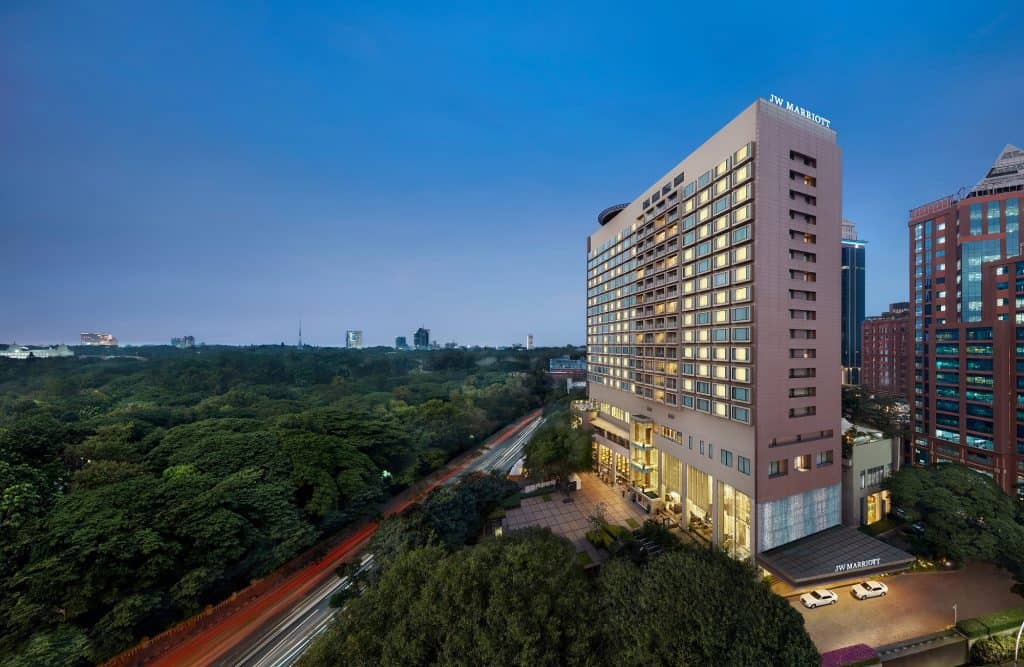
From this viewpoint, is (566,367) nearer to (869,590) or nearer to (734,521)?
(734,521)

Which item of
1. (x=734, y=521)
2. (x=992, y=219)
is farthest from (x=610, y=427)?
(x=992, y=219)

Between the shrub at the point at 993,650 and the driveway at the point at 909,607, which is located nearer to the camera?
the shrub at the point at 993,650

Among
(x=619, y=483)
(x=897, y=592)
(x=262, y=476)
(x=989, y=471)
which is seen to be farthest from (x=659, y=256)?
(x=989, y=471)

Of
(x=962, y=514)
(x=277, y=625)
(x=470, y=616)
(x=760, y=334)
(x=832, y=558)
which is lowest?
(x=277, y=625)

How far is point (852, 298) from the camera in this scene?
132 metres

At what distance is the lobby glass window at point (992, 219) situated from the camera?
61.3 metres

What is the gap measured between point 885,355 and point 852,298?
5103 cm

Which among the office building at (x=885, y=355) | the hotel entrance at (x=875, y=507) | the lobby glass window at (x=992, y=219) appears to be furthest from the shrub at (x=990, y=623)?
the office building at (x=885, y=355)

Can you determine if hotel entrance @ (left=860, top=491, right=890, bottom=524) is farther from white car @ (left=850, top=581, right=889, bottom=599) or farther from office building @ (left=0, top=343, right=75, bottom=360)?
office building @ (left=0, top=343, right=75, bottom=360)

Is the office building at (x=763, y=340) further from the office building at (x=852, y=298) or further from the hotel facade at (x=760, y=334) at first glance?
the office building at (x=852, y=298)

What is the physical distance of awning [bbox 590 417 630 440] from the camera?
2057 inches

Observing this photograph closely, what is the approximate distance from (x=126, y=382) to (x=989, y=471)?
15709cm

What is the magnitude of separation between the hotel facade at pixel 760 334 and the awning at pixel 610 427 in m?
11.4

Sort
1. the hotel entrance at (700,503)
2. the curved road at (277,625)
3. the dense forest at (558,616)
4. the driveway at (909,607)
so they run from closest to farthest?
the dense forest at (558,616) → the driveway at (909,607) → the curved road at (277,625) → the hotel entrance at (700,503)
